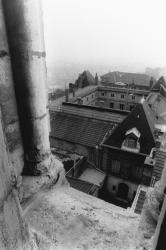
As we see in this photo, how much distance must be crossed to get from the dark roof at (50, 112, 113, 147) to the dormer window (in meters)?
1.92

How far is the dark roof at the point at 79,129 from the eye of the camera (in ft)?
52.5

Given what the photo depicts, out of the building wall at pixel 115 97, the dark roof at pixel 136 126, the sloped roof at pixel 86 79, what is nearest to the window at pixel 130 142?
the dark roof at pixel 136 126

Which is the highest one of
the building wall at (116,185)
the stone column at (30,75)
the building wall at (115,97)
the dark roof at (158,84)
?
the stone column at (30,75)

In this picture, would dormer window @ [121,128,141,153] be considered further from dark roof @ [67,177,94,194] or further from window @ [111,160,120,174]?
dark roof @ [67,177,94,194]

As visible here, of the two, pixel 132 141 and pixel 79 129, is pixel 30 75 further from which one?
pixel 79 129

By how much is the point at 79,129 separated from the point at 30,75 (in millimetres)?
15078

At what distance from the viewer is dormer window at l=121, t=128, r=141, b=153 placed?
1431cm

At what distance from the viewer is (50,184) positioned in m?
2.31

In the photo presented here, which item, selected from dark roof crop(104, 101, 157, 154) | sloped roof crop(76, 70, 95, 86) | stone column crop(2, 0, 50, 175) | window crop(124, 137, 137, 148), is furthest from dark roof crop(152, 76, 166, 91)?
stone column crop(2, 0, 50, 175)

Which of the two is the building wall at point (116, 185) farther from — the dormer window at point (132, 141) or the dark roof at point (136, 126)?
the dark roof at point (136, 126)

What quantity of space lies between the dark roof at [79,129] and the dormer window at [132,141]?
1917 mm

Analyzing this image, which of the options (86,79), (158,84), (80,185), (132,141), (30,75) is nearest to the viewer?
(30,75)

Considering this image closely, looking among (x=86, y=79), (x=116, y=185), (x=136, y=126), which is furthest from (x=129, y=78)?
(x=116, y=185)

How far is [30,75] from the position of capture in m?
1.85
